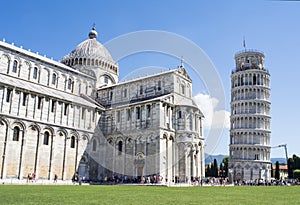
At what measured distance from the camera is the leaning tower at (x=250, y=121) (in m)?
66.2

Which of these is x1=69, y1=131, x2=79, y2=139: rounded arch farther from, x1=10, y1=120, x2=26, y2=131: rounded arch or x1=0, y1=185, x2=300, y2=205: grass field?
x1=0, y1=185, x2=300, y2=205: grass field

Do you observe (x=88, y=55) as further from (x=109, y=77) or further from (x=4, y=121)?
(x=4, y=121)

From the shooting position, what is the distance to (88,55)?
5528 cm

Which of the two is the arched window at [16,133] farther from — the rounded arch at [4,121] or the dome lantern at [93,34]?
the dome lantern at [93,34]

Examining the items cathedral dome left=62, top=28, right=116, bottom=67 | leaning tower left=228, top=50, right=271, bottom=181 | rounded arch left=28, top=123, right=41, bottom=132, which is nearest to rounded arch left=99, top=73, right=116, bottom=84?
cathedral dome left=62, top=28, right=116, bottom=67

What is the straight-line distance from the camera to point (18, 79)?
4078 cm

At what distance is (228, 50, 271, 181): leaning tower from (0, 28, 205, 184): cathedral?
939 inches

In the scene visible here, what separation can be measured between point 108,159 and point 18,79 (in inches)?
677

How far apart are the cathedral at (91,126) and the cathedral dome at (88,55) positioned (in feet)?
15.3

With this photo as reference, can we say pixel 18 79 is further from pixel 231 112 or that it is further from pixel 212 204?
pixel 231 112

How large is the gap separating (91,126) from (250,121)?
40218 millimetres

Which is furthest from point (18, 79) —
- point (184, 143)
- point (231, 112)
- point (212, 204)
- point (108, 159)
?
point (231, 112)

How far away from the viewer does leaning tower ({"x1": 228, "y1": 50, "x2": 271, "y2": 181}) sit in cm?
6625

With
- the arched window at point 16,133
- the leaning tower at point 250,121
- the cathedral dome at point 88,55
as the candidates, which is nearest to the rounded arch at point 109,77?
the cathedral dome at point 88,55
